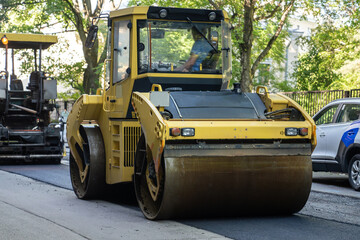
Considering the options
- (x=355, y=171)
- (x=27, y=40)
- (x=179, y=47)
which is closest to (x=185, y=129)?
(x=179, y=47)

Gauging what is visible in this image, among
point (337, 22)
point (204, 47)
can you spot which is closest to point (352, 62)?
point (337, 22)

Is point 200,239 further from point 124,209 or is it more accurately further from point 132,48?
point 132,48

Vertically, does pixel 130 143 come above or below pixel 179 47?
below

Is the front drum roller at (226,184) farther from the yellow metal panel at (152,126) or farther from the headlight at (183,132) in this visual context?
the headlight at (183,132)

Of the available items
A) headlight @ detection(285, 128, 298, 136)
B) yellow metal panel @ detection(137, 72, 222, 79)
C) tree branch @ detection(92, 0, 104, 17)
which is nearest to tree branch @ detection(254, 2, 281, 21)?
tree branch @ detection(92, 0, 104, 17)

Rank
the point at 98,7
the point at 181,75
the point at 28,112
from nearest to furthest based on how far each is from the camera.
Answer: the point at 181,75, the point at 28,112, the point at 98,7

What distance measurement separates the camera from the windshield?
10.5 m

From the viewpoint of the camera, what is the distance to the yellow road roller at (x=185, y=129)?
27.7 feet

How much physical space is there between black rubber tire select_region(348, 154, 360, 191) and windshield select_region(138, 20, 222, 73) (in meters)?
3.86

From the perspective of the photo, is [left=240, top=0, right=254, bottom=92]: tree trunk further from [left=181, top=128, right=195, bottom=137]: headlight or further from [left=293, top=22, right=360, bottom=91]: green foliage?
[left=181, top=128, right=195, bottom=137]: headlight

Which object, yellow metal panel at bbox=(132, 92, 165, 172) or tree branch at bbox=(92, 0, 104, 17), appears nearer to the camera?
yellow metal panel at bbox=(132, 92, 165, 172)

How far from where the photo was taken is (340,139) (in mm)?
13891

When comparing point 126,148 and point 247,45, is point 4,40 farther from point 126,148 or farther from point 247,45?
point 126,148

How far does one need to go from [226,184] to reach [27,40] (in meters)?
13.4
